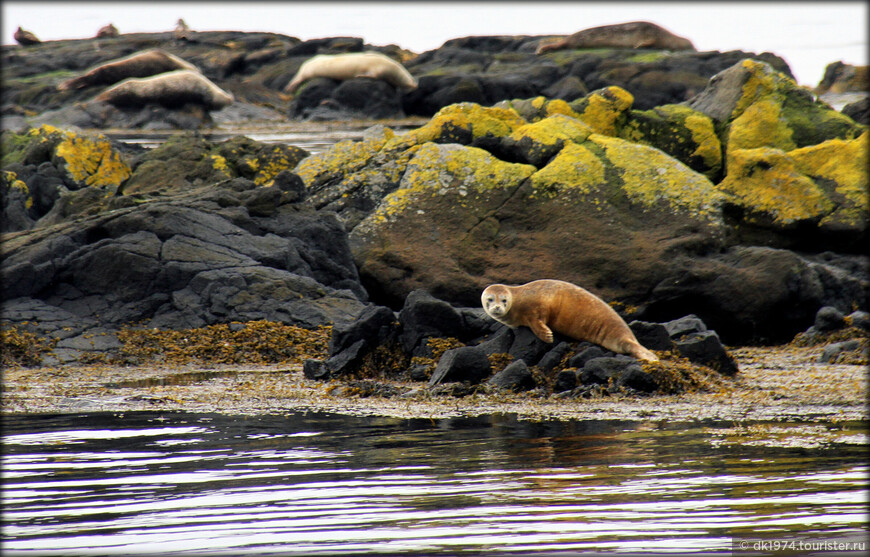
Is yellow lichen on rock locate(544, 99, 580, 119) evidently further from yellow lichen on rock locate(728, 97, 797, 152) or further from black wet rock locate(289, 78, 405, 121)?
black wet rock locate(289, 78, 405, 121)

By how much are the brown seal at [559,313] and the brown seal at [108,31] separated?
67.5 m

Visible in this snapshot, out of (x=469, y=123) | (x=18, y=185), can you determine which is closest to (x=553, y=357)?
(x=469, y=123)

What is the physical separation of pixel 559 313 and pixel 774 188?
20.6 ft

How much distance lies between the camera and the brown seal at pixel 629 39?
53094mm

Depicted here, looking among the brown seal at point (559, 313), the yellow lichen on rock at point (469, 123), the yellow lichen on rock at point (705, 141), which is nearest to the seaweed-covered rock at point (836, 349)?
the brown seal at point (559, 313)

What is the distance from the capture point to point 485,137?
14.7m

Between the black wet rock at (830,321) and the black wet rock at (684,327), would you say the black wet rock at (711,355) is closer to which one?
the black wet rock at (684,327)

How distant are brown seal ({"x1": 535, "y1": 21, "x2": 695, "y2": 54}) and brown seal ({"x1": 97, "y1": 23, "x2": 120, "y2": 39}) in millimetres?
33698

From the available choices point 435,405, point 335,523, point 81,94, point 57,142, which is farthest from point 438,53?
point 335,523

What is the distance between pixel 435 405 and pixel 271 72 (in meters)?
48.0

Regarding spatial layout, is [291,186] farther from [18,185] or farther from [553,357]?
[553,357]

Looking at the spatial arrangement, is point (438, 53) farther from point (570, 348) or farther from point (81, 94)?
point (570, 348)

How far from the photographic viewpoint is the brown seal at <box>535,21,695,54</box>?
53.1 metres

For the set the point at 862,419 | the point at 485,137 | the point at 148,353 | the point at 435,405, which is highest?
the point at 485,137
